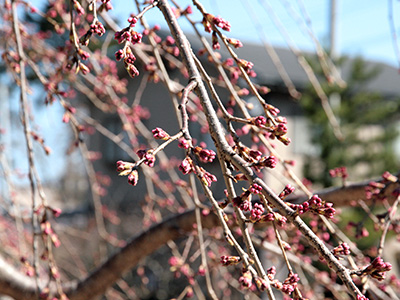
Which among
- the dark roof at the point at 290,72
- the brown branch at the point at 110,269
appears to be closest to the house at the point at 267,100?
the dark roof at the point at 290,72

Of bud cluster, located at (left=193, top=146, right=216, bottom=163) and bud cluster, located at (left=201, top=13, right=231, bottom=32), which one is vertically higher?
bud cluster, located at (left=201, top=13, right=231, bottom=32)

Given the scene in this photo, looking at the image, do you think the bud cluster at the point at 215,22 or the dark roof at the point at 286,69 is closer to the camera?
the bud cluster at the point at 215,22

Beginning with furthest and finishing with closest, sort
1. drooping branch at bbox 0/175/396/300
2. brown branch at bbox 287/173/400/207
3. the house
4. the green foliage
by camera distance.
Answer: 1. the house
2. the green foliage
3. drooping branch at bbox 0/175/396/300
4. brown branch at bbox 287/173/400/207

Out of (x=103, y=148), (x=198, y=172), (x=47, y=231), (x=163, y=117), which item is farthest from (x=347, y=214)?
(x=198, y=172)

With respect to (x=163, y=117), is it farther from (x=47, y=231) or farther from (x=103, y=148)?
(x=47, y=231)

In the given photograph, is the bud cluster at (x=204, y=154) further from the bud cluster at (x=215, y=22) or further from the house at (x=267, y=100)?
the house at (x=267, y=100)

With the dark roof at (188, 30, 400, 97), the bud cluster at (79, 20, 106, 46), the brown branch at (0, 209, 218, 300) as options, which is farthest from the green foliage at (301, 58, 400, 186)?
the bud cluster at (79, 20, 106, 46)

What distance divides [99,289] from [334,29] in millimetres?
8707

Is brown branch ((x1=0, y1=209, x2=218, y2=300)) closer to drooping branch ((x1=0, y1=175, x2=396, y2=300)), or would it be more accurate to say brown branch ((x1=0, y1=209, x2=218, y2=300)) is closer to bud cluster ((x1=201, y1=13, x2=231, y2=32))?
drooping branch ((x1=0, y1=175, x2=396, y2=300))

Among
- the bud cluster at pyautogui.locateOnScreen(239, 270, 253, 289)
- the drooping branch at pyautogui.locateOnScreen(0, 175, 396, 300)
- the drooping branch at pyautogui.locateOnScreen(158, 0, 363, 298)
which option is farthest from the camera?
the drooping branch at pyautogui.locateOnScreen(0, 175, 396, 300)

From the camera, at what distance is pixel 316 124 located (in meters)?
9.27

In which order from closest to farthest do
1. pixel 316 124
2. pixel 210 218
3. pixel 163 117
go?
pixel 210 218
pixel 316 124
pixel 163 117

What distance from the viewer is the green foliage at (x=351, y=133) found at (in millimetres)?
9203

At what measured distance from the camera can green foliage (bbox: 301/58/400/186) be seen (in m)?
9.20
